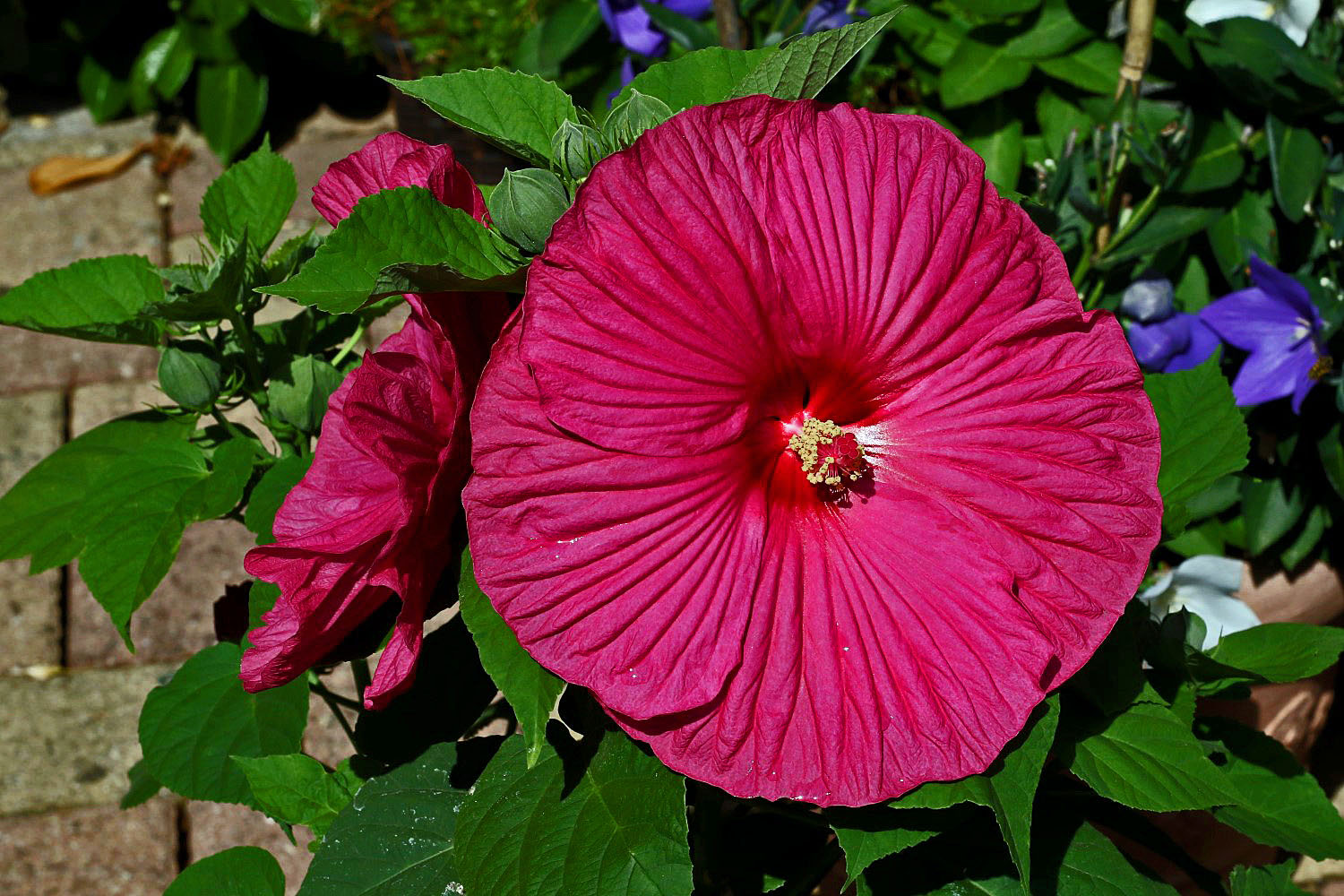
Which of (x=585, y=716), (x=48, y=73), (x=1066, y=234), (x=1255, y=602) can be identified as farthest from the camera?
(x=48, y=73)

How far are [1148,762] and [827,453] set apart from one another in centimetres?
32

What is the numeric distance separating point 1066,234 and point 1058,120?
360mm

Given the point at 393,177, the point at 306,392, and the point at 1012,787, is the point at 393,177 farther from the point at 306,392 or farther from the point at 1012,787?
the point at 1012,787

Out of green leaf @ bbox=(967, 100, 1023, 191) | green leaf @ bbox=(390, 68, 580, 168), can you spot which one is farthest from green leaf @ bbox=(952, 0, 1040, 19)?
green leaf @ bbox=(390, 68, 580, 168)

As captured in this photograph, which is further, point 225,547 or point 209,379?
point 225,547

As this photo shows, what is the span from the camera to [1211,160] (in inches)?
69.3

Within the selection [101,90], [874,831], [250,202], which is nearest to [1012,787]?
[874,831]

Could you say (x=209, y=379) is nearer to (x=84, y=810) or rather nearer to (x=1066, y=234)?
(x=1066, y=234)

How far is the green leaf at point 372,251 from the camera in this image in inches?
25.9

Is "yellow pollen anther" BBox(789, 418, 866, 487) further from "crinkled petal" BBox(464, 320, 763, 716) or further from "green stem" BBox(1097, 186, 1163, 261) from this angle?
"green stem" BBox(1097, 186, 1163, 261)

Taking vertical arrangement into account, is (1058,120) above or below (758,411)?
below

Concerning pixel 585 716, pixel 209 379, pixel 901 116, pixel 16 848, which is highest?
pixel 901 116

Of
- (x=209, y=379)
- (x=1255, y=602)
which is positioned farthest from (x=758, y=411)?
(x=1255, y=602)

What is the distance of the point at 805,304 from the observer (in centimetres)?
71
